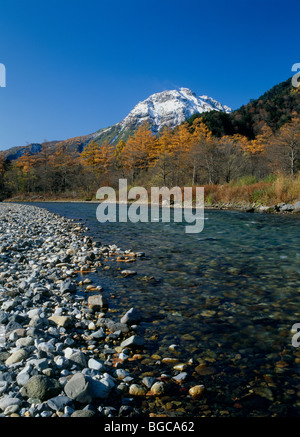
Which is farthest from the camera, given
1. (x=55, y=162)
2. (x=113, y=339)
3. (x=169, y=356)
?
(x=55, y=162)

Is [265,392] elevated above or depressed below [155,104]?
below

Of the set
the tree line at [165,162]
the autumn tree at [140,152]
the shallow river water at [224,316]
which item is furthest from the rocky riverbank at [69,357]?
the autumn tree at [140,152]

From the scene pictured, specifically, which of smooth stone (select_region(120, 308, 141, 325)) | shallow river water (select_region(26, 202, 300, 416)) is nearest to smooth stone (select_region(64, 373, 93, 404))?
shallow river water (select_region(26, 202, 300, 416))

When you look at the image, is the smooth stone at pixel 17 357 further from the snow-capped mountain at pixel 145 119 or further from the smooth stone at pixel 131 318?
the snow-capped mountain at pixel 145 119

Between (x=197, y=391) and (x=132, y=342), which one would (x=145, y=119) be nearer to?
(x=132, y=342)

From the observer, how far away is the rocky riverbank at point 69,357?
168cm

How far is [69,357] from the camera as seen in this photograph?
2145 millimetres

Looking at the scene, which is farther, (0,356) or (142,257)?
(142,257)
